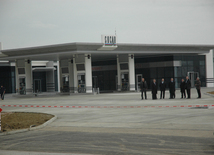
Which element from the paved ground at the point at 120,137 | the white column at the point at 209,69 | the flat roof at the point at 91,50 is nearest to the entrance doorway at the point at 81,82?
the flat roof at the point at 91,50

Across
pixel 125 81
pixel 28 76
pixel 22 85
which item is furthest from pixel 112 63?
pixel 22 85

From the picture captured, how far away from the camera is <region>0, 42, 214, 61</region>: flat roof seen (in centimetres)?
3662

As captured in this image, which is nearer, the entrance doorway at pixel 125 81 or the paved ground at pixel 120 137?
the paved ground at pixel 120 137

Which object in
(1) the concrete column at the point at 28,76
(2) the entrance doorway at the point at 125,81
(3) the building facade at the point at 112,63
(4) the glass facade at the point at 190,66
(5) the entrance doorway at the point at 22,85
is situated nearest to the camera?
(3) the building facade at the point at 112,63

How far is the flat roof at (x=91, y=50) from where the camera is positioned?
36625mm

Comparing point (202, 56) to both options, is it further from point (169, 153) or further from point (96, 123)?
point (169, 153)

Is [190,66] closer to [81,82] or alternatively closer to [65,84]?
[81,82]

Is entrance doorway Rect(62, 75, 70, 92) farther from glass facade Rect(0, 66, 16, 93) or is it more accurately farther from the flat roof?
glass facade Rect(0, 66, 16, 93)

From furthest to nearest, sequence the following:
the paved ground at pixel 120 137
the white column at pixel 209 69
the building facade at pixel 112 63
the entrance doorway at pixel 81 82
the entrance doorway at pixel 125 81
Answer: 1. the white column at pixel 209 69
2. the entrance doorway at pixel 125 81
3. the entrance doorway at pixel 81 82
4. the building facade at pixel 112 63
5. the paved ground at pixel 120 137

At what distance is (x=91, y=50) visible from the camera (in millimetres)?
37500

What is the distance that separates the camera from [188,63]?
4494 cm

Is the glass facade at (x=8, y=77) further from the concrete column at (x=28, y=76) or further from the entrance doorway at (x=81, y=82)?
the entrance doorway at (x=81, y=82)

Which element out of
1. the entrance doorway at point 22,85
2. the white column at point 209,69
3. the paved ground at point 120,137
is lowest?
the paved ground at point 120,137

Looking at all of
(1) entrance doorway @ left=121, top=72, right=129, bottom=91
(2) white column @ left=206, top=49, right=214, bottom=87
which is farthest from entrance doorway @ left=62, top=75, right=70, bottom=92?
(2) white column @ left=206, top=49, right=214, bottom=87
